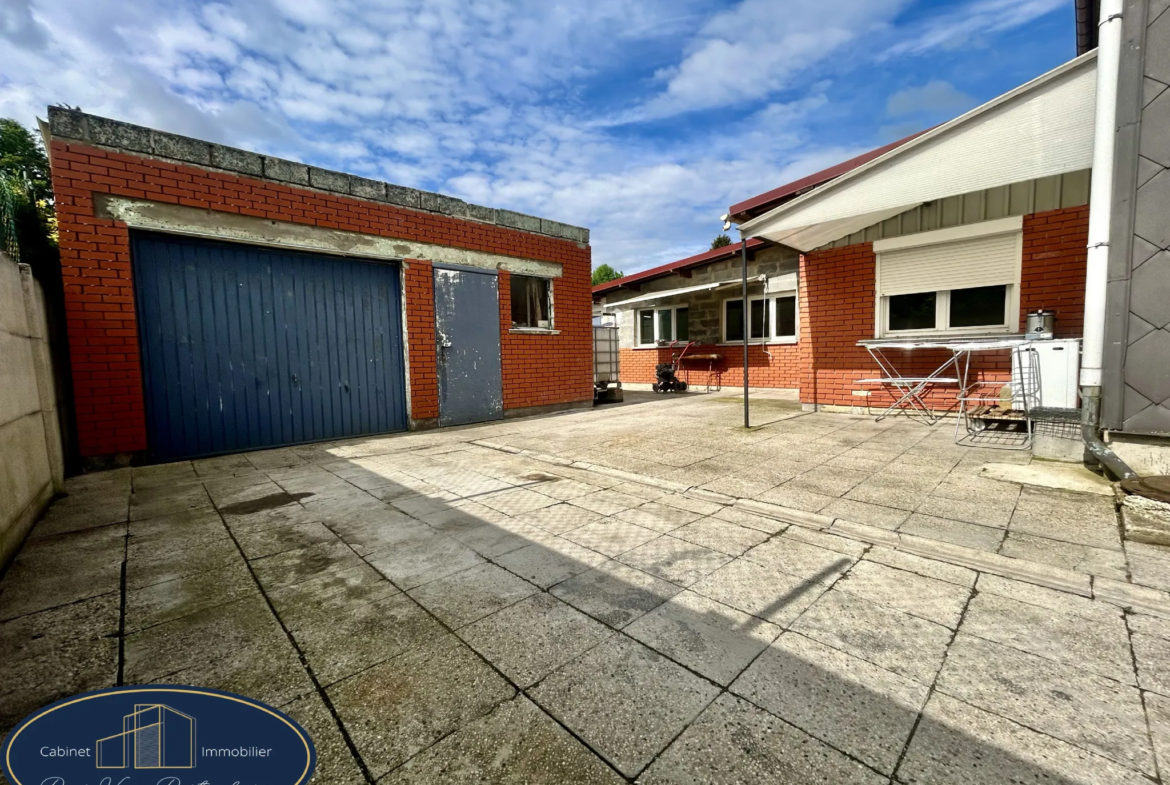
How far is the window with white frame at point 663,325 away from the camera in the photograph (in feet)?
43.8

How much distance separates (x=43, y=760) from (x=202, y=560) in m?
1.57

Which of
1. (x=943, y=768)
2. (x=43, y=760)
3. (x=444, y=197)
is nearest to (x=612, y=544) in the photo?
(x=943, y=768)

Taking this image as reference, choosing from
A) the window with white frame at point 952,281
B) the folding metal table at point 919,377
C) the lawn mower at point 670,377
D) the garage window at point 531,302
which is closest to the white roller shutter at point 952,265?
the window with white frame at point 952,281

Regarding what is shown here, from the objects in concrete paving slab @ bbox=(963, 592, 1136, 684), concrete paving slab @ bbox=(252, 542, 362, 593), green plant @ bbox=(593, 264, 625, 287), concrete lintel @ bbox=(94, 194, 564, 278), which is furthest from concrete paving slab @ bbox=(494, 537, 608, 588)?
green plant @ bbox=(593, 264, 625, 287)

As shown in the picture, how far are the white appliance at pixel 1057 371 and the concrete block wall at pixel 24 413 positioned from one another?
7.51 metres

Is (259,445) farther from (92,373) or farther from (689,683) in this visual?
(689,683)

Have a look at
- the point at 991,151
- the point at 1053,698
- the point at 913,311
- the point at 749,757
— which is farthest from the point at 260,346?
the point at 913,311

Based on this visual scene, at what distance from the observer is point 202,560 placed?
101 inches

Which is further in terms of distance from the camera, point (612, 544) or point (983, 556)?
point (612, 544)

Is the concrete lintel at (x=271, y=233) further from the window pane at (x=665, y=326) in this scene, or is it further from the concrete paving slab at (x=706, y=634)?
the window pane at (x=665, y=326)

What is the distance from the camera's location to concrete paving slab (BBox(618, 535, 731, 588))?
7.52 ft

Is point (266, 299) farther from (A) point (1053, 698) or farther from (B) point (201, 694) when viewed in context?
(A) point (1053, 698)

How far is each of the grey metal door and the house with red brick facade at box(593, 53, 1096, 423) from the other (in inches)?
160

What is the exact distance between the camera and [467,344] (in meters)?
7.37
